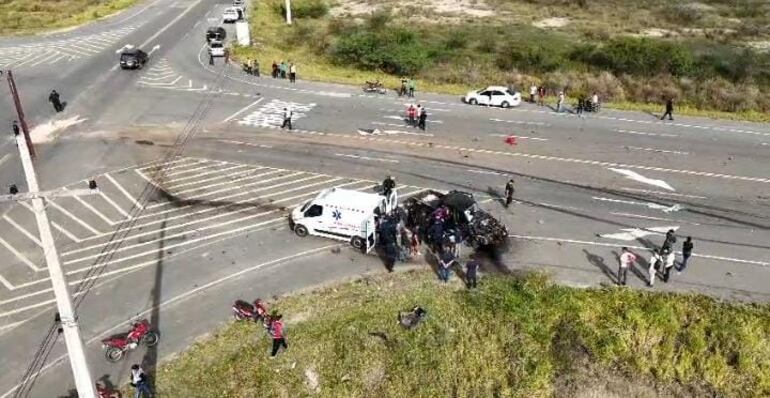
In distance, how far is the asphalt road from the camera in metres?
22.1

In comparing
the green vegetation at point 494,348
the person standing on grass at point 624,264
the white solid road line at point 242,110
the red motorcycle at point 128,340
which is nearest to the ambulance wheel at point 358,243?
the green vegetation at point 494,348

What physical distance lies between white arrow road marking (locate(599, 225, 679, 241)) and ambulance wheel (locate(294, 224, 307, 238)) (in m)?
11.6

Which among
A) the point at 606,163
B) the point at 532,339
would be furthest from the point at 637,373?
the point at 606,163

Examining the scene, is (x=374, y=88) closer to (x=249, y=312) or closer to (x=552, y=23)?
(x=249, y=312)

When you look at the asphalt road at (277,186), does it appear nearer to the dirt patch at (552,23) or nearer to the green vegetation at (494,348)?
the green vegetation at (494,348)

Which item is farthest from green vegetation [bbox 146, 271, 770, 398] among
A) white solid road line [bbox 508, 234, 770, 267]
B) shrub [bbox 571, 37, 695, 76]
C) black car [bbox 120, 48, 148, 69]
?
black car [bbox 120, 48, 148, 69]

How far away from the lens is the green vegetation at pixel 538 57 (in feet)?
143

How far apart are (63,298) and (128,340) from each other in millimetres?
8132

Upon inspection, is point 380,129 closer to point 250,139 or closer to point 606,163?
point 250,139

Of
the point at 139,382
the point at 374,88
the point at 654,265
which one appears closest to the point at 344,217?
the point at 139,382

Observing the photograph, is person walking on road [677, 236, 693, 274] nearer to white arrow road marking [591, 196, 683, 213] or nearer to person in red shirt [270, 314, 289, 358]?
white arrow road marking [591, 196, 683, 213]

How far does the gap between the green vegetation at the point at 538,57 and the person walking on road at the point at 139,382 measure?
31840 millimetres

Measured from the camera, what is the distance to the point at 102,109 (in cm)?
4038

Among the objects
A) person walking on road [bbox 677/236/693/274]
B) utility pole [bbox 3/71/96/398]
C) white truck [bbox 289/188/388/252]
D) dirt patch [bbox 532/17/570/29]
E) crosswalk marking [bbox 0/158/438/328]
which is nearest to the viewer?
utility pole [bbox 3/71/96/398]
